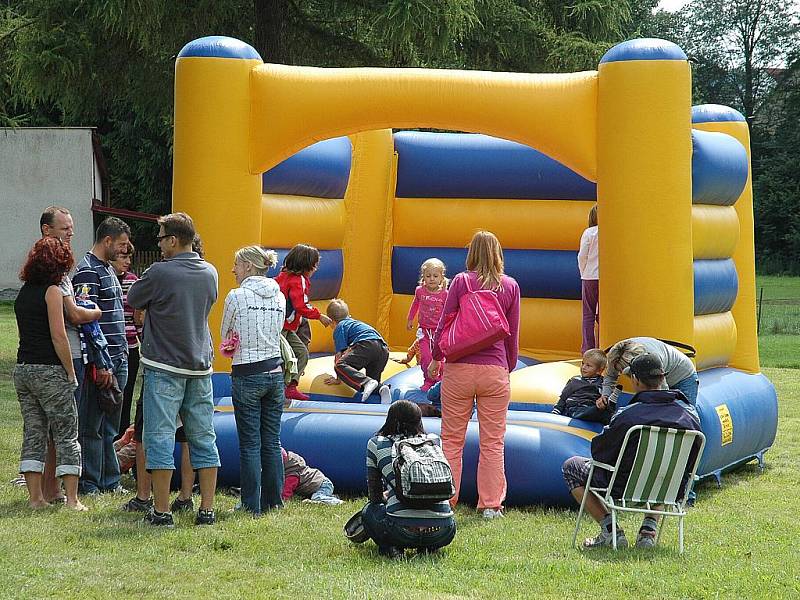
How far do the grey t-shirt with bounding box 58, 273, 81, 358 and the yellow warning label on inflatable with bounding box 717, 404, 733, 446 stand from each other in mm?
3486

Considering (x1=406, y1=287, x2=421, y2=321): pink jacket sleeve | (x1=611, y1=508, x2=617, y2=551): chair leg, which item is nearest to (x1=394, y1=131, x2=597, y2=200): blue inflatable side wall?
(x1=406, y1=287, x2=421, y2=321): pink jacket sleeve

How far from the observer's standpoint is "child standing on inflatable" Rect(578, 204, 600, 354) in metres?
7.30

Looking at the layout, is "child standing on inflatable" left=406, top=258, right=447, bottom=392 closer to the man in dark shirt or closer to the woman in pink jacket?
the woman in pink jacket

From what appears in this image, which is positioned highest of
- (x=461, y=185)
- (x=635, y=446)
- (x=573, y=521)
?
(x=461, y=185)

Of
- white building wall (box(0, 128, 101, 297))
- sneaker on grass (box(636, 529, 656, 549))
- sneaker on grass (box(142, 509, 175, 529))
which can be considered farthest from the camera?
white building wall (box(0, 128, 101, 297))

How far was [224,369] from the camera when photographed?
6.57 meters

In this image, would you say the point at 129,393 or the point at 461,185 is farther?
the point at 461,185

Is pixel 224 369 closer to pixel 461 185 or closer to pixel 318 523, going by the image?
pixel 318 523

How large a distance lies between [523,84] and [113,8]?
19.5 ft

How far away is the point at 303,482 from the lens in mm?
5695

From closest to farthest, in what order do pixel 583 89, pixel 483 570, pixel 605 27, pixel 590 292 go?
pixel 483 570 < pixel 583 89 < pixel 590 292 < pixel 605 27

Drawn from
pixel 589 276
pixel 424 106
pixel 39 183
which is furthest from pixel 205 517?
pixel 39 183

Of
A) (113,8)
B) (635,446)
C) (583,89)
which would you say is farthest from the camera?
(113,8)

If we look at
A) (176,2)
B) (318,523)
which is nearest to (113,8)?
(176,2)
